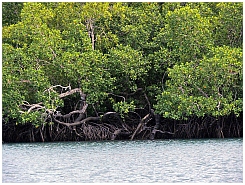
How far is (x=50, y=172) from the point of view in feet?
49.6

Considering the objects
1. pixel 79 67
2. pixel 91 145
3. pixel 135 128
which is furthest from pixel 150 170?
pixel 135 128

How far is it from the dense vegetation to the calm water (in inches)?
54.3

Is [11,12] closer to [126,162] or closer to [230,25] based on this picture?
[230,25]

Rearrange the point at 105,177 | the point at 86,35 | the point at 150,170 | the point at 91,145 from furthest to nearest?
the point at 86,35
the point at 91,145
the point at 150,170
the point at 105,177

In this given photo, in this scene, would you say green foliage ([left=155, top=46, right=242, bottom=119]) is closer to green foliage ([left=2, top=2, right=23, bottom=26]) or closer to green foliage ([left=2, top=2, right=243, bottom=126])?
green foliage ([left=2, top=2, right=243, bottom=126])

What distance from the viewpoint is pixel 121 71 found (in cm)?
2244

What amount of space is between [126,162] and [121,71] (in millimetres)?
6343

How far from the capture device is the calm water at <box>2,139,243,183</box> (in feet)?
46.7

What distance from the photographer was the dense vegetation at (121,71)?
21531 mm

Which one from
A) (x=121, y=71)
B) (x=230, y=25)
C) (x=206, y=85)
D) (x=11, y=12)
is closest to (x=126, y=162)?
(x=206, y=85)

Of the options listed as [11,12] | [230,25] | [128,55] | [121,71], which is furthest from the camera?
[11,12]

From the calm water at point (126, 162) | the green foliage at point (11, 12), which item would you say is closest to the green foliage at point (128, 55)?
the green foliage at point (11, 12)

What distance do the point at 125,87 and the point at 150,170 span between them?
8.67 m

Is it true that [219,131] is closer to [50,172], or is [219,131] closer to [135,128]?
[135,128]
